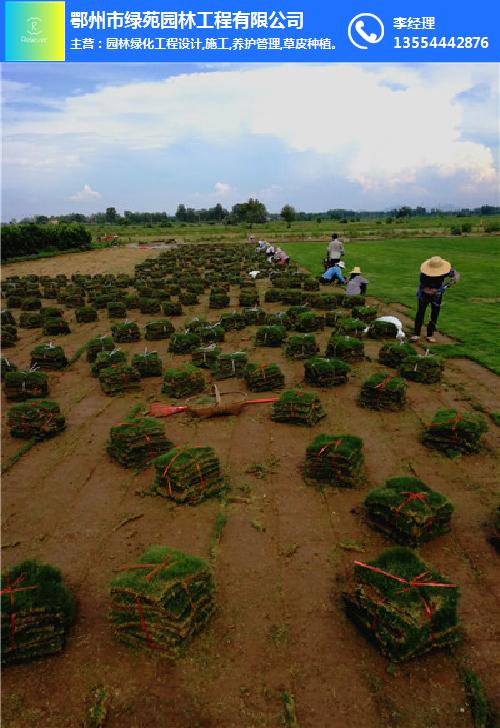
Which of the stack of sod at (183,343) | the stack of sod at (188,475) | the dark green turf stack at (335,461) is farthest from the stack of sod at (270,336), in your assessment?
the stack of sod at (188,475)

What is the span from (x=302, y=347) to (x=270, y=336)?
5.54 ft

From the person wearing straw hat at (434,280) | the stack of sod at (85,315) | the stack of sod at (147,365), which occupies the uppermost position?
the person wearing straw hat at (434,280)

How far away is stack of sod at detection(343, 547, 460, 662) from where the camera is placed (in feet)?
14.4

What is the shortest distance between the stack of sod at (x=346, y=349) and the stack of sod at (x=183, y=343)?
429cm

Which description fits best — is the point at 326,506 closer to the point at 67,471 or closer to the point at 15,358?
the point at 67,471

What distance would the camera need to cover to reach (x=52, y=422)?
9336 mm

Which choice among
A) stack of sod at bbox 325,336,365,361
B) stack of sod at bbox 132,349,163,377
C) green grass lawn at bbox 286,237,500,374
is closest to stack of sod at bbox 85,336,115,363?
stack of sod at bbox 132,349,163,377

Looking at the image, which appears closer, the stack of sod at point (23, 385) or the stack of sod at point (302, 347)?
the stack of sod at point (23, 385)

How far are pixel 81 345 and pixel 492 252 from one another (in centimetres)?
3655

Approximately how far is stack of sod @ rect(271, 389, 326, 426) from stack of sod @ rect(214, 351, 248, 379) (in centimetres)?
273

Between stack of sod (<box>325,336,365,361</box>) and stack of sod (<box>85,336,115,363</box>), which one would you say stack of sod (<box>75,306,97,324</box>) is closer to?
stack of sod (<box>85,336,115,363</box>)

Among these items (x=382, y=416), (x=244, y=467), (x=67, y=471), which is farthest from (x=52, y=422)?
(x=382, y=416)

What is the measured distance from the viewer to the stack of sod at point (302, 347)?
43.2ft

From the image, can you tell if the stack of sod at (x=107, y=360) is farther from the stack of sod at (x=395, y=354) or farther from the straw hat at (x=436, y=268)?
the straw hat at (x=436, y=268)
